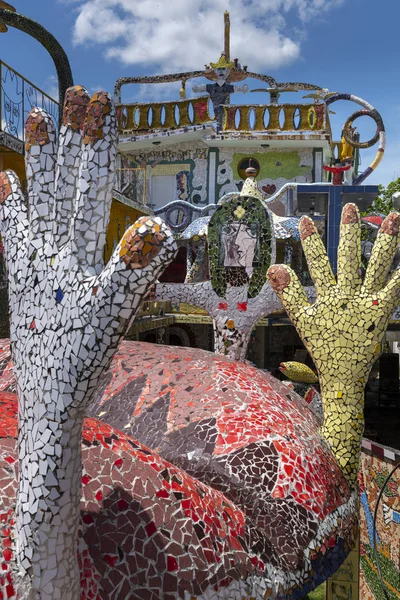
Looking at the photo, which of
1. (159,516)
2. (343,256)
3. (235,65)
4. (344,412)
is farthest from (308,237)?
(235,65)

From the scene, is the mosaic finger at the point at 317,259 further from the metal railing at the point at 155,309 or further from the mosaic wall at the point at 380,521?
the metal railing at the point at 155,309

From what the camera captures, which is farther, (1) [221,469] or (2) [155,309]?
(2) [155,309]

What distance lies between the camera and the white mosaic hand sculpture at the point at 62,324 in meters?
1.97

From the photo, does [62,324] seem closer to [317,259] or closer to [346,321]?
[346,321]

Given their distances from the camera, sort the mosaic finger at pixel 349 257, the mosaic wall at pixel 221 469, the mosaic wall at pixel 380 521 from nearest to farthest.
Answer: the mosaic wall at pixel 221 469 → the mosaic finger at pixel 349 257 → the mosaic wall at pixel 380 521

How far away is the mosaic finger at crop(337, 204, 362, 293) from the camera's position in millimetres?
4184

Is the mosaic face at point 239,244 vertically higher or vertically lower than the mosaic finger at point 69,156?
lower

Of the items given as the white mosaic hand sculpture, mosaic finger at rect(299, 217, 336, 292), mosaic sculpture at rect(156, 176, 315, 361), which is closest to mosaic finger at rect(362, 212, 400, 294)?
mosaic finger at rect(299, 217, 336, 292)

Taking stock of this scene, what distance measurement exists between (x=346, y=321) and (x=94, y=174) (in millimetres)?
2537

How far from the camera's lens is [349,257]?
4188 mm

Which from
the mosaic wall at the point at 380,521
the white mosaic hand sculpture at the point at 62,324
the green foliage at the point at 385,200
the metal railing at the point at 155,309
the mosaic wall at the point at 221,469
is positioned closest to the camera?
the white mosaic hand sculpture at the point at 62,324

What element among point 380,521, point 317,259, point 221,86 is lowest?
point 380,521

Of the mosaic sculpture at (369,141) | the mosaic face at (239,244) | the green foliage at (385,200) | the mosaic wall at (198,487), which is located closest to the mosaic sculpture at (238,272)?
the mosaic face at (239,244)

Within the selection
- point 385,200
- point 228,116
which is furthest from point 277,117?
point 385,200
